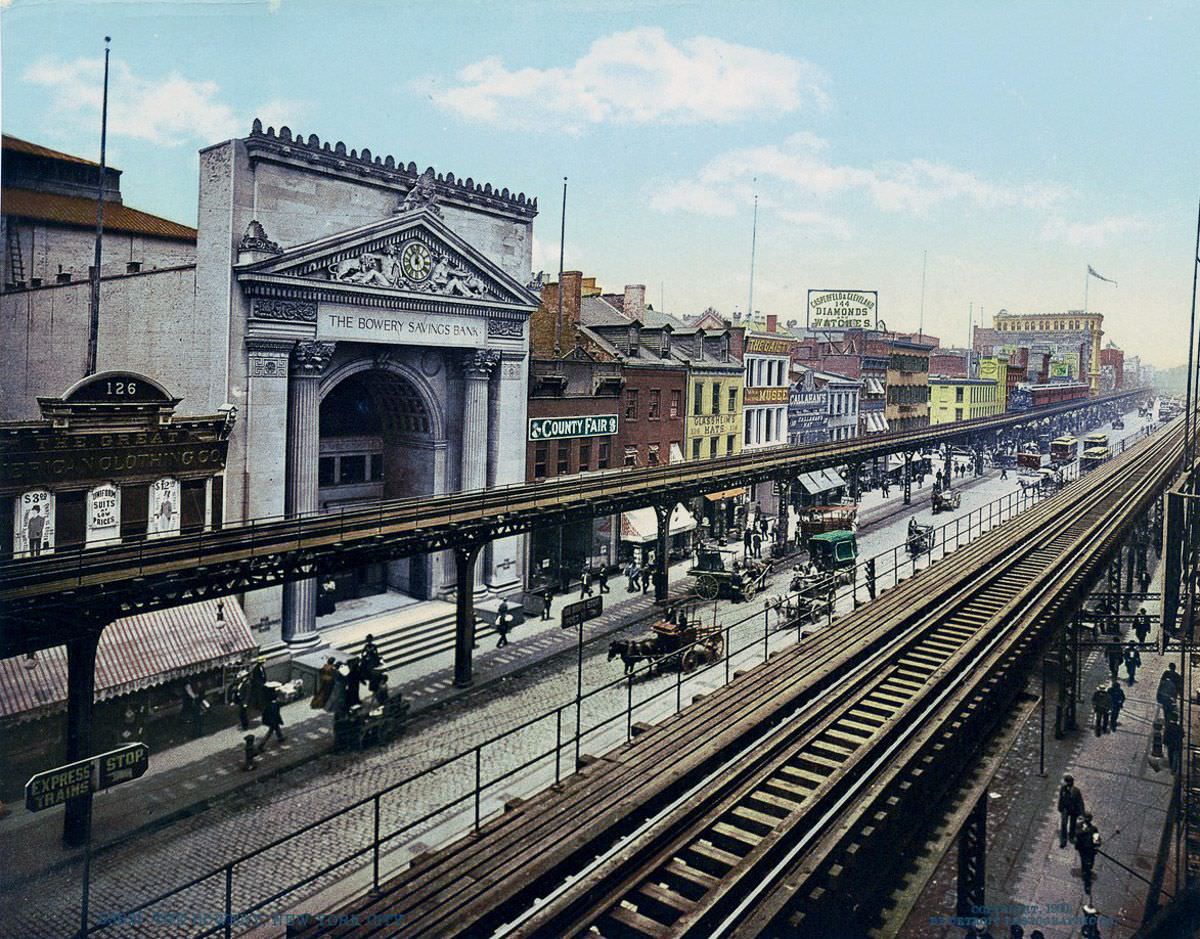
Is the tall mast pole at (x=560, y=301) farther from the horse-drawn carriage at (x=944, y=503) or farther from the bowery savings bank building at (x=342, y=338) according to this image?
the horse-drawn carriage at (x=944, y=503)

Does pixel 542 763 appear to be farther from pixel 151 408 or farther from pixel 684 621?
pixel 151 408

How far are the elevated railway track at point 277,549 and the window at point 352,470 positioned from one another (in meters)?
4.77

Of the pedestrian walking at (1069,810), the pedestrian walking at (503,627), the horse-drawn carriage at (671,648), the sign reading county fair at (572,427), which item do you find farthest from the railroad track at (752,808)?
the sign reading county fair at (572,427)

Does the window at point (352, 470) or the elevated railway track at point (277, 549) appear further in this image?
the window at point (352, 470)

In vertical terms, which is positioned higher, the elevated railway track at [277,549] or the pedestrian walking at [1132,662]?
the elevated railway track at [277,549]

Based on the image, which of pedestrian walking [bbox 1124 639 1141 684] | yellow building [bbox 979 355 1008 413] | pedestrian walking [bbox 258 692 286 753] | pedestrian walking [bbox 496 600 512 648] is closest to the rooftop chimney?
pedestrian walking [bbox 496 600 512 648]

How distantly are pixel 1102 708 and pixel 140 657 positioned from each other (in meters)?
23.8

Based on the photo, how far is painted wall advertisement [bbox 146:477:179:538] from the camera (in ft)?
67.5

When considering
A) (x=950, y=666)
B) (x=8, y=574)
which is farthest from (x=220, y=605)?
(x=950, y=666)

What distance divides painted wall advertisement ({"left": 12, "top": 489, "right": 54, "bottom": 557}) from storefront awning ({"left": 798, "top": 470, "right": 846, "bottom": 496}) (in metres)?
35.8

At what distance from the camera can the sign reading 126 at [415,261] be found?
27500mm

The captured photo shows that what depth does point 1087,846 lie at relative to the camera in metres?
15.2

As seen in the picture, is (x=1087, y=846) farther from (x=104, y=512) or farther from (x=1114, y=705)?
(x=104, y=512)

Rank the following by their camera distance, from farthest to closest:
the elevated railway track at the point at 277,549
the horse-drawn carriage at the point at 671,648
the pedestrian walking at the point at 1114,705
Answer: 1. the horse-drawn carriage at the point at 671,648
2. the pedestrian walking at the point at 1114,705
3. the elevated railway track at the point at 277,549
